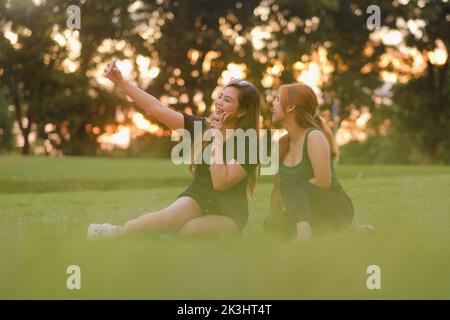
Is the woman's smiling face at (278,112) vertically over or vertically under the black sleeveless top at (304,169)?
over

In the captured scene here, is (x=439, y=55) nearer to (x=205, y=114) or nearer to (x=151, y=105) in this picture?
(x=205, y=114)

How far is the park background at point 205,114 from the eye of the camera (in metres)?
3.62

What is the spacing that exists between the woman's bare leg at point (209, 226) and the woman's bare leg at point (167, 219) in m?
0.11

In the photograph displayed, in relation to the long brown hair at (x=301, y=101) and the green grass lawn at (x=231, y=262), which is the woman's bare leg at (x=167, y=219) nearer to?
the green grass lawn at (x=231, y=262)

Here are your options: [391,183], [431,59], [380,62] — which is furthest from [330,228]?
[431,59]

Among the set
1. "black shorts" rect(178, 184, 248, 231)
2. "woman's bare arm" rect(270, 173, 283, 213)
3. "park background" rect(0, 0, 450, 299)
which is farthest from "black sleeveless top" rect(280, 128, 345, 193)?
"park background" rect(0, 0, 450, 299)

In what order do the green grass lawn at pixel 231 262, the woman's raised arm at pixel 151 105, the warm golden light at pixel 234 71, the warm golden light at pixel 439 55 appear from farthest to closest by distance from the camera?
the warm golden light at pixel 439 55 < the warm golden light at pixel 234 71 < the woman's raised arm at pixel 151 105 < the green grass lawn at pixel 231 262

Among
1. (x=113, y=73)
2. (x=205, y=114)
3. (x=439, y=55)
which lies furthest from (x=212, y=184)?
(x=439, y=55)

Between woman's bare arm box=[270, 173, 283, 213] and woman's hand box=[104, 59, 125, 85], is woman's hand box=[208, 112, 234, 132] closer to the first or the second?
woman's bare arm box=[270, 173, 283, 213]

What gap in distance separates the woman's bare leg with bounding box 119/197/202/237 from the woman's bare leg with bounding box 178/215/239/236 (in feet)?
0.34

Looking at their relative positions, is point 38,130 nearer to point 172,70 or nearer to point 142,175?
point 172,70

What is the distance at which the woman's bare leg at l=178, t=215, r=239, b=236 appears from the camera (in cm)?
500

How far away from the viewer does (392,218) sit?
22.1ft

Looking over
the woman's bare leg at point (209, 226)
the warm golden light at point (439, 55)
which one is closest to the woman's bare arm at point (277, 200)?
the woman's bare leg at point (209, 226)
